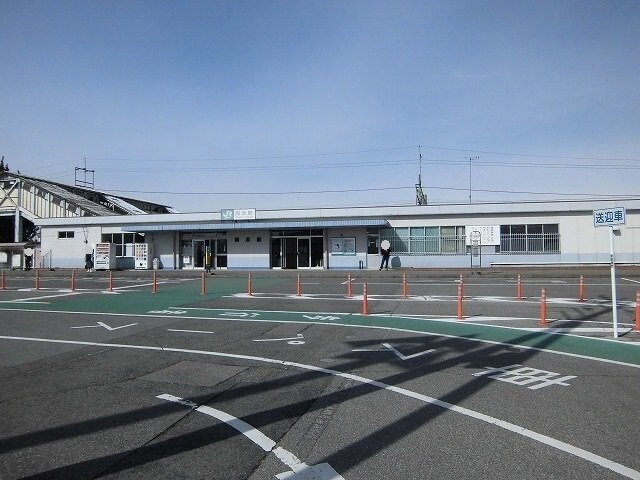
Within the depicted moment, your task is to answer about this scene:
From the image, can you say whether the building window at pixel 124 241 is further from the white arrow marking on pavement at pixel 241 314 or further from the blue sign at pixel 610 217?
the blue sign at pixel 610 217

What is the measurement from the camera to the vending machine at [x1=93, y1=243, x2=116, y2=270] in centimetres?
3834

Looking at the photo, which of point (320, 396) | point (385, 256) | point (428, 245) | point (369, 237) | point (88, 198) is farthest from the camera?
point (88, 198)

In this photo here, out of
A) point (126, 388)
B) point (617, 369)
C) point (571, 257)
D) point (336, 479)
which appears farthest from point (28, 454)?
point (571, 257)

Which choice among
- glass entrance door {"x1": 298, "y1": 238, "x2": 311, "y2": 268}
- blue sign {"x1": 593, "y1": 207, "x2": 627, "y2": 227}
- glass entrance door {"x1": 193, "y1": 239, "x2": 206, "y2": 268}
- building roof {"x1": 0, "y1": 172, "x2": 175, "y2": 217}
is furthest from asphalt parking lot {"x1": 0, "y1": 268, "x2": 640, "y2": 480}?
building roof {"x1": 0, "y1": 172, "x2": 175, "y2": 217}

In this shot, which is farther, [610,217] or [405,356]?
[610,217]

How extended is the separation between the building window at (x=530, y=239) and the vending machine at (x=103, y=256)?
28386mm

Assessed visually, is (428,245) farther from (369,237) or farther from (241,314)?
(241,314)

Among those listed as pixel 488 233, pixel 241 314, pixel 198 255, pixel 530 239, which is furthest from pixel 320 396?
pixel 198 255

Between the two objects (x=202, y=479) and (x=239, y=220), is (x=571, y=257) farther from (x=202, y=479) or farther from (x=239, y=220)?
(x=202, y=479)

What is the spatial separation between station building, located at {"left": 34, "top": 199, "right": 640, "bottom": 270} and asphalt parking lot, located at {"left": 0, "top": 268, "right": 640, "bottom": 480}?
21.0 metres

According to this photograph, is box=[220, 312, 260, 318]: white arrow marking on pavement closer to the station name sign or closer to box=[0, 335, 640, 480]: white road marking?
box=[0, 335, 640, 480]: white road marking

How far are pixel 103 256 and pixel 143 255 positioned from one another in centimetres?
289

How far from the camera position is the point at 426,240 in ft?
116

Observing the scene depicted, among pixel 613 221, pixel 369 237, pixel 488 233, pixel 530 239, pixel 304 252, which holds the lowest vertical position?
pixel 304 252
